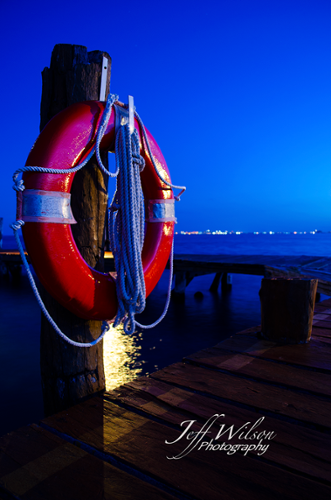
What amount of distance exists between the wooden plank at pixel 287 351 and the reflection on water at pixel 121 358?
6.44 feet

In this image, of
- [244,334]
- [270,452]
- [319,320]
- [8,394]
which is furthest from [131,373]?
[270,452]

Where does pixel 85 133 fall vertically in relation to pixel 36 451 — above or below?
above

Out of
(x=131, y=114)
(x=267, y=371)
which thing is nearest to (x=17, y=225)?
(x=131, y=114)

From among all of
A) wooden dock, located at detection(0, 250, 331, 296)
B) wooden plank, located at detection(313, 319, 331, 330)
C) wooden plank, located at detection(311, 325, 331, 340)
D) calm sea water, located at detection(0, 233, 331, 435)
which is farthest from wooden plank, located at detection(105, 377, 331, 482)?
wooden dock, located at detection(0, 250, 331, 296)

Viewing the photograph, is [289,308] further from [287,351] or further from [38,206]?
[38,206]

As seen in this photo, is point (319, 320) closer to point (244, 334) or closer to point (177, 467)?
point (244, 334)

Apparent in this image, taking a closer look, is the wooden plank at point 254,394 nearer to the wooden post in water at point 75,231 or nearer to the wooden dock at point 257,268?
the wooden post in water at point 75,231

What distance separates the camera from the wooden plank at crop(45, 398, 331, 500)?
108 centimetres

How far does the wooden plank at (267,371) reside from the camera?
5.89 feet

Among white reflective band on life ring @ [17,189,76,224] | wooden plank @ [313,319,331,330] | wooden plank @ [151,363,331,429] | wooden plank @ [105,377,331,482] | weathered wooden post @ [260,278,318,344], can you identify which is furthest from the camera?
wooden plank @ [313,319,331,330]

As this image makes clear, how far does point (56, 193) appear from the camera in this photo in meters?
1.67

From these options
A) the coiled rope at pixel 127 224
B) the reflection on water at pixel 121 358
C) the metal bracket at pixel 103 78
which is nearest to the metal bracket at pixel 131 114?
the coiled rope at pixel 127 224

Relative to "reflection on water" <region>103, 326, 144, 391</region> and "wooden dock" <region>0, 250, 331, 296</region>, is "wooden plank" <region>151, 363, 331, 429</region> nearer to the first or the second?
"reflection on water" <region>103, 326, 144, 391</region>

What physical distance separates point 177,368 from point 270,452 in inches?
34.0
